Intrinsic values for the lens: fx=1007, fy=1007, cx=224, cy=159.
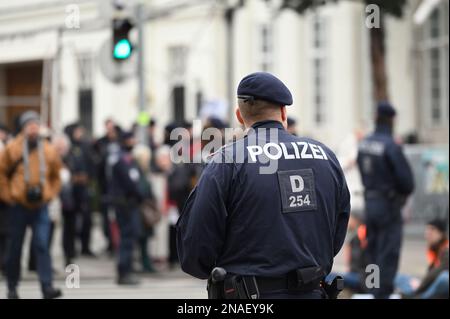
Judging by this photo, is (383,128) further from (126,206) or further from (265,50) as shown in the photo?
Result: (265,50)

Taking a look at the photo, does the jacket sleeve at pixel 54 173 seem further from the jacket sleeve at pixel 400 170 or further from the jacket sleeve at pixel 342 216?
the jacket sleeve at pixel 342 216

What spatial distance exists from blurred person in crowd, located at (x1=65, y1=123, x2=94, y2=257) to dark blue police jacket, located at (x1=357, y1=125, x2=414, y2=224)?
508cm

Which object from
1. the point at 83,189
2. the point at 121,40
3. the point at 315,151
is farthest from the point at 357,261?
the point at 315,151

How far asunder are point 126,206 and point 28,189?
2.39 metres

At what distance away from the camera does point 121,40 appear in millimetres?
13164

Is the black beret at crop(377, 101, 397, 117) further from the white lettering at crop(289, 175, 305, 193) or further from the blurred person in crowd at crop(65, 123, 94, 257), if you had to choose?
the white lettering at crop(289, 175, 305, 193)

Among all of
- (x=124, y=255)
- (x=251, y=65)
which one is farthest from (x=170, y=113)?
(x=124, y=255)

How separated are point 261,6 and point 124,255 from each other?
14.2 m

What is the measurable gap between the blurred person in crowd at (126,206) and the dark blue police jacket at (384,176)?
3.21 meters

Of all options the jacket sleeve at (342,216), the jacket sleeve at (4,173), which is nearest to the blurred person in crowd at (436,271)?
the jacket sleeve at (4,173)

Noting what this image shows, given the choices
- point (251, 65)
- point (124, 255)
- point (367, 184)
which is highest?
point (251, 65)

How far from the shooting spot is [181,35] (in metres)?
27.2

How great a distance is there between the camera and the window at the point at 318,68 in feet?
81.5
